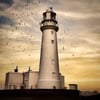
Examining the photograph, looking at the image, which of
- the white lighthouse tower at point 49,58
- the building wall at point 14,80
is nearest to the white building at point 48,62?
the white lighthouse tower at point 49,58

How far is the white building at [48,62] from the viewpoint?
2864 cm

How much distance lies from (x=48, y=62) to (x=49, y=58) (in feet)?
2.02

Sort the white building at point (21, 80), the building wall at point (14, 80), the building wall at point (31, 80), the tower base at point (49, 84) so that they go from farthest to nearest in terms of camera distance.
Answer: the building wall at point (14, 80) < the white building at point (21, 80) < the building wall at point (31, 80) < the tower base at point (49, 84)

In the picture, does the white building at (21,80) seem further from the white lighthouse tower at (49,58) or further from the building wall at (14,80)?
the white lighthouse tower at (49,58)

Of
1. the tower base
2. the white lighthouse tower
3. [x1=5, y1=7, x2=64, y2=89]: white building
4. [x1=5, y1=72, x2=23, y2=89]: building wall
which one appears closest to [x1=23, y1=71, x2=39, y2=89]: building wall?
[x1=5, y1=7, x2=64, y2=89]: white building

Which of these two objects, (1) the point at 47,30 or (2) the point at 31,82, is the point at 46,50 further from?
(2) the point at 31,82

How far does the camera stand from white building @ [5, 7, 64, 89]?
1128 inches

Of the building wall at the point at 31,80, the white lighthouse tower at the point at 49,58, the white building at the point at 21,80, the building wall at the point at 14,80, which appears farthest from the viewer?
the building wall at the point at 14,80

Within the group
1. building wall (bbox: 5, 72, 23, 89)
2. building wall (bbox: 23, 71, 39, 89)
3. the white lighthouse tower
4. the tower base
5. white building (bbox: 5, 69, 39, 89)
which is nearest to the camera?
the tower base

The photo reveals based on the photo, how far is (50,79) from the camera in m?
28.5

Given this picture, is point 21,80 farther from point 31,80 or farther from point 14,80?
point 31,80

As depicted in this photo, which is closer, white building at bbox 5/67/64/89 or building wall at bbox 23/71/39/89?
building wall at bbox 23/71/39/89

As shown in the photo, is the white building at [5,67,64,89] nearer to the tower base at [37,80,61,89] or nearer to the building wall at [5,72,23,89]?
the building wall at [5,72,23,89]

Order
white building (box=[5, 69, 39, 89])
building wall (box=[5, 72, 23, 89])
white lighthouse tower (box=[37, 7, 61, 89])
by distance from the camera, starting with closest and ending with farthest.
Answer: white lighthouse tower (box=[37, 7, 61, 89]) < white building (box=[5, 69, 39, 89]) < building wall (box=[5, 72, 23, 89])
